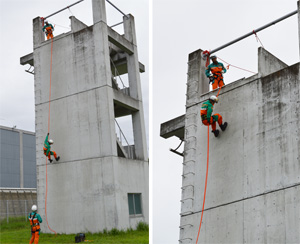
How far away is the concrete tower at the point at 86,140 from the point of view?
20.3 meters

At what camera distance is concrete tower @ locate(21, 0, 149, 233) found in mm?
20297

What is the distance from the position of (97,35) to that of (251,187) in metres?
12.9

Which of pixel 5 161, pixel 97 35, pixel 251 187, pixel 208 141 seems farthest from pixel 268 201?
pixel 5 161

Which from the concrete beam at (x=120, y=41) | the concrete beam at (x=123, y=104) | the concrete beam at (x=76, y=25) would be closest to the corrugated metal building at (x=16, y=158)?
the concrete beam at (x=123, y=104)

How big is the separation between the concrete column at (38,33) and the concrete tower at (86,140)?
A: 0.12 metres

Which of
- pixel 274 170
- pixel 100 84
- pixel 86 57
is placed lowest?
pixel 274 170

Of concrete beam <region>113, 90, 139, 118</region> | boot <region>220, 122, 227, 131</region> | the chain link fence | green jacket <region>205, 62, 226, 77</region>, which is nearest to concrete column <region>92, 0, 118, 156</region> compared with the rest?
concrete beam <region>113, 90, 139, 118</region>

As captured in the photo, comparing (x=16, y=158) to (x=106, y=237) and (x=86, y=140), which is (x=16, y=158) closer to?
(x=86, y=140)

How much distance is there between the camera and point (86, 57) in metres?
21.8

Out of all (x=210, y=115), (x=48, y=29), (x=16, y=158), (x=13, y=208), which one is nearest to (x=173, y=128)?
(x=210, y=115)

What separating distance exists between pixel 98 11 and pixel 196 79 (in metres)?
9.39

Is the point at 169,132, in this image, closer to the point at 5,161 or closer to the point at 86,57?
the point at 86,57

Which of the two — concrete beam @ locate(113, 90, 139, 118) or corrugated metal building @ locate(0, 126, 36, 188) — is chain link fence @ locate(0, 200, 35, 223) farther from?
corrugated metal building @ locate(0, 126, 36, 188)

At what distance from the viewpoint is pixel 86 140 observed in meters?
20.9
